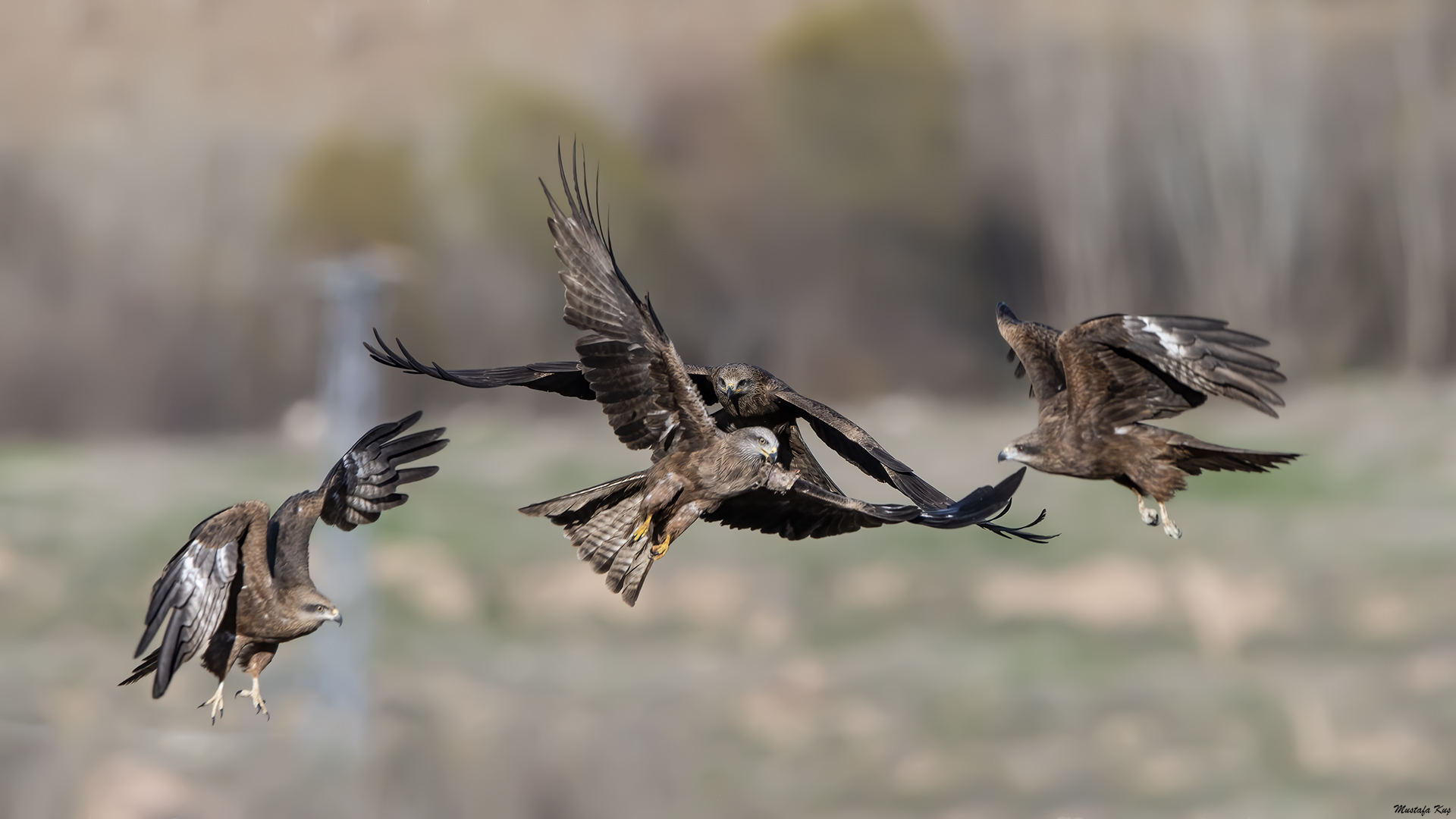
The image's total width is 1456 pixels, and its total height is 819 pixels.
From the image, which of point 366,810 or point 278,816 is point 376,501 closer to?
point 278,816

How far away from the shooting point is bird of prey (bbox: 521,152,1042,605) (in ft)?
22.3

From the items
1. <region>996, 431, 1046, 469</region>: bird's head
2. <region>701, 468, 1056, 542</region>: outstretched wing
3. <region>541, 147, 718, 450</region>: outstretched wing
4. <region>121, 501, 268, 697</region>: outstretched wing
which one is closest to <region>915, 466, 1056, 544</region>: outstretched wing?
<region>701, 468, 1056, 542</region>: outstretched wing

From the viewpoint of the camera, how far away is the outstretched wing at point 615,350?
7035 millimetres

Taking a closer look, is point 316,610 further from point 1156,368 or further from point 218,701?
point 1156,368

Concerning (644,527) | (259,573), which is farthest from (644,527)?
(259,573)

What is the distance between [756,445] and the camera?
6965 mm

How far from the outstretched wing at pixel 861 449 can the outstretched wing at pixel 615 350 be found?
1223mm

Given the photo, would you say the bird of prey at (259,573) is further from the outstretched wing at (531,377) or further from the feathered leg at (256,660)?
the outstretched wing at (531,377)

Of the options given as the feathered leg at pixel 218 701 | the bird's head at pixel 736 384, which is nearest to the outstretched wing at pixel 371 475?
the feathered leg at pixel 218 701

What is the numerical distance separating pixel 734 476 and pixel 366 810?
76.1m

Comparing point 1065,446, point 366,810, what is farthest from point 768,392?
point 366,810

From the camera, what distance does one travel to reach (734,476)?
691 cm

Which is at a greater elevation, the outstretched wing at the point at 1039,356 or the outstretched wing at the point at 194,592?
the outstretched wing at the point at 1039,356

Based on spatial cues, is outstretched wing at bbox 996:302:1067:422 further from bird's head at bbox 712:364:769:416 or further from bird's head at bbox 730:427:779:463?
bird's head at bbox 730:427:779:463
